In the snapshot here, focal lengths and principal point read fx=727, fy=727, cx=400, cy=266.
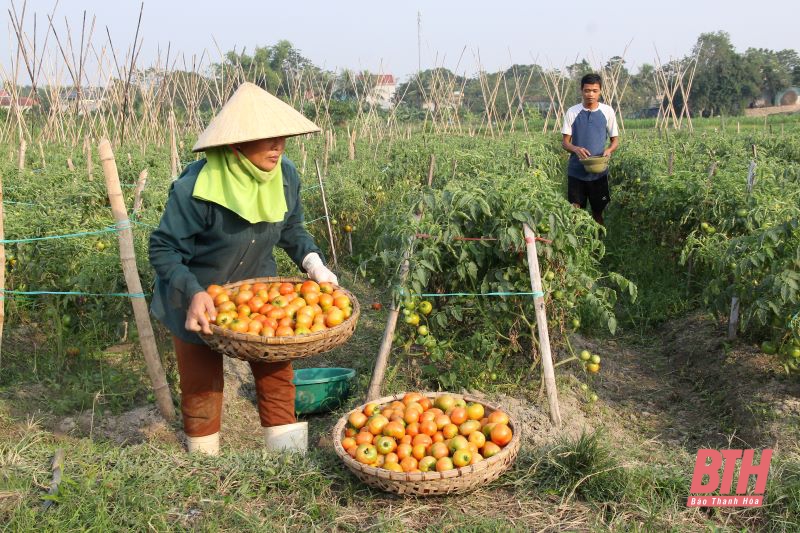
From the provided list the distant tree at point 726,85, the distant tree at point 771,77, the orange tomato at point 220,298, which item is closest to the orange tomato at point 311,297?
the orange tomato at point 220,298

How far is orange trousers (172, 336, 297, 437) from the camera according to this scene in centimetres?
310

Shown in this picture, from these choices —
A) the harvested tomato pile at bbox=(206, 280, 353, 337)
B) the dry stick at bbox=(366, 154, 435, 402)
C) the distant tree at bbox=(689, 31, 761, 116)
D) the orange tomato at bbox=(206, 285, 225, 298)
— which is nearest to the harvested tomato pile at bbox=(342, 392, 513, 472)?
the harvested tomato pile at bbox=(206, 280, 353, 337)

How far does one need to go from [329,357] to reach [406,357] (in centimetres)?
81

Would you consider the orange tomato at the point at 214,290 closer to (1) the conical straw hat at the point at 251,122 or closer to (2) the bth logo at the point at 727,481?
(1) the conical straw hat at the point at 251,122

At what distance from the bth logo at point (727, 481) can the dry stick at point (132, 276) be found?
2581 millimetres

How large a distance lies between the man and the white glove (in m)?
3.91

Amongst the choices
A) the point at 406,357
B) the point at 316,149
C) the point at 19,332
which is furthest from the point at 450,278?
the point at 316,149

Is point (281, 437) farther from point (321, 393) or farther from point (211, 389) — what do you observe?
point (321, 393)

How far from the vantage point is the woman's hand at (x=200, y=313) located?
2730 millimetres

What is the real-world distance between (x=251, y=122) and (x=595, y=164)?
176 inches

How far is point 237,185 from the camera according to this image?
2896 mm

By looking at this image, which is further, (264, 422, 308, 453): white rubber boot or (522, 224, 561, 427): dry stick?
(522, 224, 561, 427): dry stick

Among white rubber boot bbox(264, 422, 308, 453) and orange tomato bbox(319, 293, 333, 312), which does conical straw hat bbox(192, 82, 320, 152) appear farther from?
white rubber boot bbox(264, 422, 308, 453)

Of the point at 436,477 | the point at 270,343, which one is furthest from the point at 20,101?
the point at 436,477
